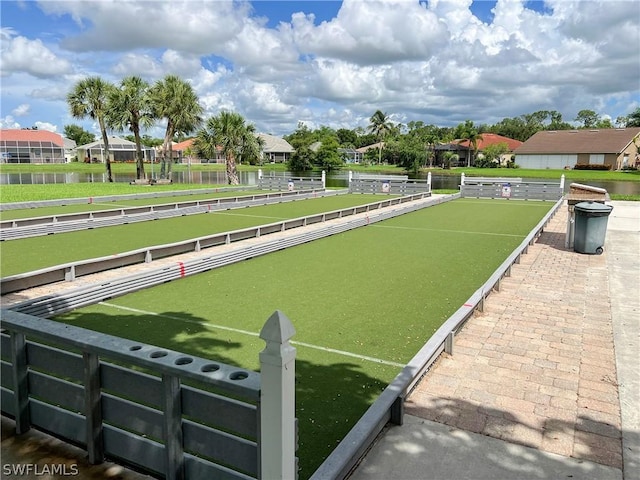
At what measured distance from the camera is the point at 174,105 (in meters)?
36.5

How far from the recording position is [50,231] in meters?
14.0

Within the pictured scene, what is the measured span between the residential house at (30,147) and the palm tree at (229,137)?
63.0 meters

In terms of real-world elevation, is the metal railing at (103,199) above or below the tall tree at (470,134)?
below

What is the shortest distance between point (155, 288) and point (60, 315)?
1.80 meters

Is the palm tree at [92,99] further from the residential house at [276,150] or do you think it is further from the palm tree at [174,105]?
the residential house at [276,150]

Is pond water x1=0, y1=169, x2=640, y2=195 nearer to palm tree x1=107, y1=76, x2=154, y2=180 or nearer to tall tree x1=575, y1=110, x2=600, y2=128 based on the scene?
palm tree x1=107, y1=76, x2=154, y2=180

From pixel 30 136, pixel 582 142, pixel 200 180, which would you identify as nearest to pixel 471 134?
pixel 582 142

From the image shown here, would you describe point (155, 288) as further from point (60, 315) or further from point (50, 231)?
point (50, 231)

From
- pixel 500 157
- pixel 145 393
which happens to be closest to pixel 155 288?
pixel 145 393

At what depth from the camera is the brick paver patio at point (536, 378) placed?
395cm

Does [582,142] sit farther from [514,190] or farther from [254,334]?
[254,334]

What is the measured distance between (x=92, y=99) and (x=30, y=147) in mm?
64624

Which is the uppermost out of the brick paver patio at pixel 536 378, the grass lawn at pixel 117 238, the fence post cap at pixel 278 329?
the fence post cap at pixel 278 329

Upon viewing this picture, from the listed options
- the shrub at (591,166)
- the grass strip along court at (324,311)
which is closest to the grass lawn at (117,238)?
the grass strip along court at (324,311)
